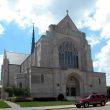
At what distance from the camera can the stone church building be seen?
54.7 meters

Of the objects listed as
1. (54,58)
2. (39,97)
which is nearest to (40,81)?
(39,97)

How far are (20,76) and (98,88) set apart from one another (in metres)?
20.3

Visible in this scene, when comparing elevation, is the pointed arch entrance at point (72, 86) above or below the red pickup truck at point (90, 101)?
above

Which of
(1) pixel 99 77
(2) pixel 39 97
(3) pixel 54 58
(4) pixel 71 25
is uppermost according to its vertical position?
(4) pixel 71 25

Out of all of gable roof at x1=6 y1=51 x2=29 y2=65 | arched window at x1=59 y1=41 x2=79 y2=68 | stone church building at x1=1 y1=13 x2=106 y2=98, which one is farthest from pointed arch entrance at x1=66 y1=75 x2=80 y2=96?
gable roof at x1=6 y1=51 x2=29 y2=65

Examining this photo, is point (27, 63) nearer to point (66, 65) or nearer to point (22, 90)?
point (66, 65)

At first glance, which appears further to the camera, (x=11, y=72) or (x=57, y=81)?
(x=11, y=72)

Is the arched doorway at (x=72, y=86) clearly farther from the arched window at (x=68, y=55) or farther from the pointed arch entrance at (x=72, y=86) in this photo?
the arched window at (x=68, y=55)

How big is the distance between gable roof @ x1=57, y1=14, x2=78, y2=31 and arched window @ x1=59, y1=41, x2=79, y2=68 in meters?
4.09

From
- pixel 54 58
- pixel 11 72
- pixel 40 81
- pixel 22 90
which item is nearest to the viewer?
pixel 22 90

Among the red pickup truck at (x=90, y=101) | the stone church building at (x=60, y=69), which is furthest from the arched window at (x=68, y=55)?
the red pickup truck at (x=90, y=101)

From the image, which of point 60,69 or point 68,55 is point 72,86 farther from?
point 68,55

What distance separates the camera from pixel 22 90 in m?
50.9

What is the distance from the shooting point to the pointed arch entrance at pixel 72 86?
60.3 metres
